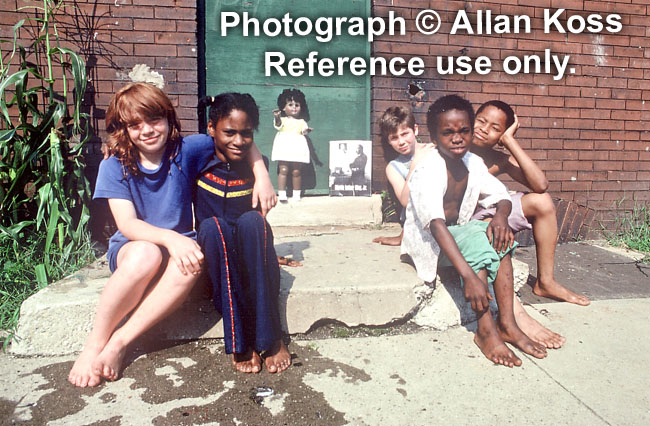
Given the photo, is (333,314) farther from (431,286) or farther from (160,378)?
(160,378)

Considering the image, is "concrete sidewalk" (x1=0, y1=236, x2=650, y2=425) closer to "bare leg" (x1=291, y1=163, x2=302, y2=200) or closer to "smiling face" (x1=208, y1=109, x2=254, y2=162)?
"smiling face" (x1=208, y1=109, x2=254, y2=162)

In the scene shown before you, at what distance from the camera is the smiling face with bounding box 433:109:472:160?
243cm

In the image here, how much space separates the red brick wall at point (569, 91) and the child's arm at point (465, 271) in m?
2.17

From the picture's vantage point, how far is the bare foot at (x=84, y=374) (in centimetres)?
185

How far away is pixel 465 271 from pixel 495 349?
392 millimetres

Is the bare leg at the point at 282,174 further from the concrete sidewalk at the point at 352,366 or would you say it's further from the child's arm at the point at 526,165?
the child's arm at the point at 526,165

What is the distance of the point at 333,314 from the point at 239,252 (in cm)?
66

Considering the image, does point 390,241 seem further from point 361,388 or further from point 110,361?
point 110,361

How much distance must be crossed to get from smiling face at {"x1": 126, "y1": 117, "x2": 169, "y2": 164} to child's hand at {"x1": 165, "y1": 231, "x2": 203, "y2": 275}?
0.44 m

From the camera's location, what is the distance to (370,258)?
2.94 metres

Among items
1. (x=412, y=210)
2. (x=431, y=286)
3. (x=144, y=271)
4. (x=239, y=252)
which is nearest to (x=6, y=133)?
(x=144, y=271)

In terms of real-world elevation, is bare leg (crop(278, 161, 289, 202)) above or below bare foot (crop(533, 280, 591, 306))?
above

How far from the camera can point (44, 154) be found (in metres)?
3.18

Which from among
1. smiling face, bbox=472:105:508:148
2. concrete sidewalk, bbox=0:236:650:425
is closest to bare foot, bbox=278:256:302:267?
concrete sidewalk, bbox=0:236:650:425
